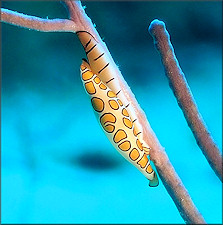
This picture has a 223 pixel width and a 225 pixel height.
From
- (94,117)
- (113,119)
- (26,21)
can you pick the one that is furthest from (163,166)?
(94,117)

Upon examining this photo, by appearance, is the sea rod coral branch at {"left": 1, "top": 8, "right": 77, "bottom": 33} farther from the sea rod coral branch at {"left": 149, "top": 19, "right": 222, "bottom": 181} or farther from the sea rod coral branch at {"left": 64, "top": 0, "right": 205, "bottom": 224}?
the sea rod coral branch at {"left": 149, "top": 19, "right": 222, "bottom": 181}

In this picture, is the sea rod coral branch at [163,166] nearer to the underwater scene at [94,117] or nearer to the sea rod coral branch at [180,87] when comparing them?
the sea rod coral branch at [180,87]

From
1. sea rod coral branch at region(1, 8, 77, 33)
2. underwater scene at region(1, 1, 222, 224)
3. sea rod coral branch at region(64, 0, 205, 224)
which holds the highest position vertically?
underwater scene at region(1, 1, 222, 224)

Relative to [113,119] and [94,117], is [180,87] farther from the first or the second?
[94,117]

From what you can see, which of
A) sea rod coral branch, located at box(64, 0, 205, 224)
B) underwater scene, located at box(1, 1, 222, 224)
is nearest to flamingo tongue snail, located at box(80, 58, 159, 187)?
sea rod coral branch, located at box(64, 0, 205, 224)

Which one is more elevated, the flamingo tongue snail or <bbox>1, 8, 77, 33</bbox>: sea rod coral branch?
<bbox>1, 8, 77, 33</bbox>: sea rod coral branch

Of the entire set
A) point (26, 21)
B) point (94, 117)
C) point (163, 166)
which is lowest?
point (163, 166)
